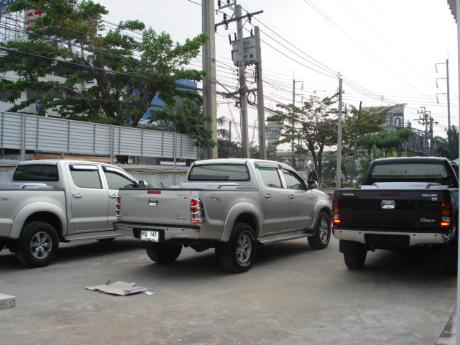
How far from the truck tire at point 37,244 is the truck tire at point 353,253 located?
479 cm

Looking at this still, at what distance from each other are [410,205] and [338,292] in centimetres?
160

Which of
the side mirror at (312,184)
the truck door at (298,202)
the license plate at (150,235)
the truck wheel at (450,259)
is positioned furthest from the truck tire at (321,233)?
the license plate at (150,235)

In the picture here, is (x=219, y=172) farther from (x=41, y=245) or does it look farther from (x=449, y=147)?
(x=449, y=147)

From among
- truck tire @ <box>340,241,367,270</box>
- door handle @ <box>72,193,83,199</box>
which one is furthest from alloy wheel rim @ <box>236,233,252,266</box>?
door handle @ <box>72,193,83,199</box>

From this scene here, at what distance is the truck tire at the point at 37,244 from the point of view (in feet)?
26.5

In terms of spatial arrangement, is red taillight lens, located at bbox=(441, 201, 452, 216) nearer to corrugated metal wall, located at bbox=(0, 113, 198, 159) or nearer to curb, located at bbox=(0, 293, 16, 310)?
curb, located at bbox=(0, 293, 16, 310)

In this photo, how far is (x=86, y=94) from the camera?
72.1 feet

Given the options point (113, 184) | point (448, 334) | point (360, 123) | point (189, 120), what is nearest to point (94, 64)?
point (189, 120)

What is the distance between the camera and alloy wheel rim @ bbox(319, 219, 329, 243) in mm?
10510

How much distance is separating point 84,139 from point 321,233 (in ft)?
33.3

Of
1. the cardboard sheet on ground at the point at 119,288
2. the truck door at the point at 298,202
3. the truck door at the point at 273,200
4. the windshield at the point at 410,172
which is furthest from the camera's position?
the truck door at the point at 298,202

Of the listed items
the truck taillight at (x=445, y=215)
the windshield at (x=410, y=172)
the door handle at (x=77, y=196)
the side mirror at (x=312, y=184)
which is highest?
the windshield at (x=410, y=172)

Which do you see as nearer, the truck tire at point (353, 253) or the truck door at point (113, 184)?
the truck tire at point (353, 253)

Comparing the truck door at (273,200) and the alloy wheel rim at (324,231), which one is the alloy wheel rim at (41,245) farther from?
the alloy wheel rim at (324,231)
